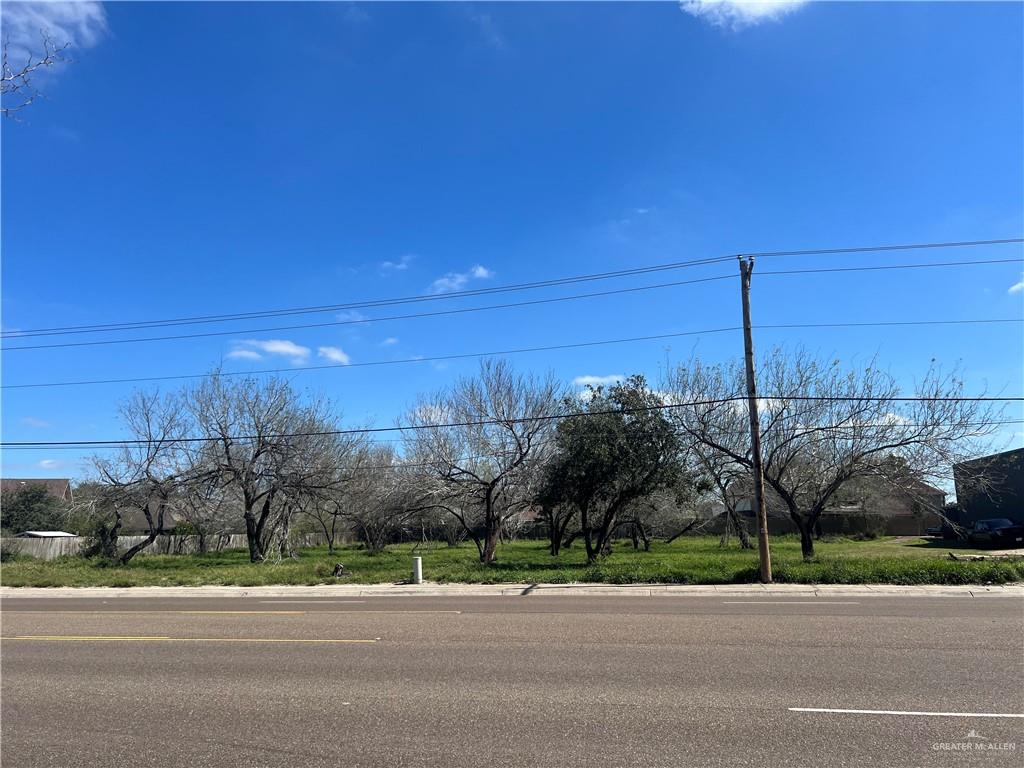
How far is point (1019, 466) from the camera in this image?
39.5 m

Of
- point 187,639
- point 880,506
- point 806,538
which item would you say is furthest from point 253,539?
point 880,506

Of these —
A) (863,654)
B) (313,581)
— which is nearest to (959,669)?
(863,654)

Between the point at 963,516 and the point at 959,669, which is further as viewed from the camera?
the point at 963,516

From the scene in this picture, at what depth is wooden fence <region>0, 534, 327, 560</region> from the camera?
37312 mm

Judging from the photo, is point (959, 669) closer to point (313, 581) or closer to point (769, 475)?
point (313, 581)

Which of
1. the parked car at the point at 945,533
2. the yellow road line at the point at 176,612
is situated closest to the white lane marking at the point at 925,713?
the yellow road line at the point at 176,612

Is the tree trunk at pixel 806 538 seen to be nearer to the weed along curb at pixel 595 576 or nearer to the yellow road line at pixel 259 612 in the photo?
the weed along curb at pixel 595 576

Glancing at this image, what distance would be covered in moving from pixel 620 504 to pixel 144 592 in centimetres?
1574

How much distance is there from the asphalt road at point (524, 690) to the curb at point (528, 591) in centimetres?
392

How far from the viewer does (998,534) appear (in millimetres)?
32812

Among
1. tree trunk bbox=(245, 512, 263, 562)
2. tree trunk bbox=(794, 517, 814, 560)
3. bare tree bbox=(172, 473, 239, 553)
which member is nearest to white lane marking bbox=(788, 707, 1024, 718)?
tree trunk bbox=(794, 517, 814, 560)

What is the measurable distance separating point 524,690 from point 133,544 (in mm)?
39043

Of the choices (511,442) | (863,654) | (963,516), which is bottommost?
(963,516)

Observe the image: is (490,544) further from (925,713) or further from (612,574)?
(925,713)
